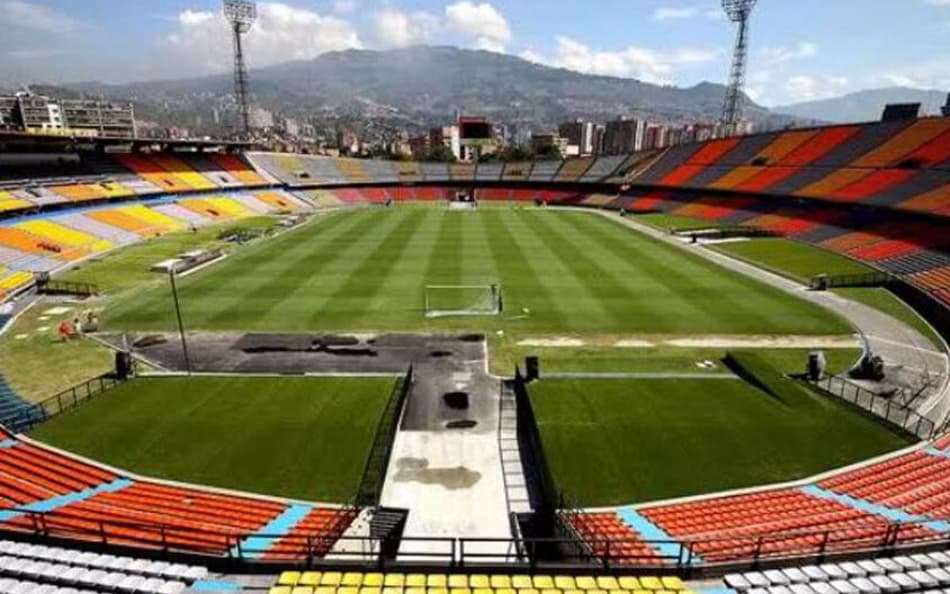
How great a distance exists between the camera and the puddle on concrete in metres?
18.8

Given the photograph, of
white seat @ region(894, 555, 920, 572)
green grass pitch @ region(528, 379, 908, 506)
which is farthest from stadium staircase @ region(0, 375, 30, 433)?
white seat @ region(894, 555, 920, 572)

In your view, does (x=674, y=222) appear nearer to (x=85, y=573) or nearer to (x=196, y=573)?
(x=196, y=573)

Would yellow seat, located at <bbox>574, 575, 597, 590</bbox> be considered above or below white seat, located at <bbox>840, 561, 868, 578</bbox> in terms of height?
below

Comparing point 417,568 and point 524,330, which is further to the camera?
point 524,330

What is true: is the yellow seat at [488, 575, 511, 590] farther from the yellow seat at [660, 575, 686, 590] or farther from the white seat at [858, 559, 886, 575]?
the white seat at [858, 559, 886, 575]

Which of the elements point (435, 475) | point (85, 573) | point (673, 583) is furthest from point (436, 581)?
point (435, 475)

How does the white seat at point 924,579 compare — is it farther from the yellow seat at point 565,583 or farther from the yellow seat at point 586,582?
the yellow seat at point 565,583

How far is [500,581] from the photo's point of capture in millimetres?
10258

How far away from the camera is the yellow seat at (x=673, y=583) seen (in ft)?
33.4

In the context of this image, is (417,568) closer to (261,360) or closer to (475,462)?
(475,462)

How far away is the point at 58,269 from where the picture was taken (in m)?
49.2

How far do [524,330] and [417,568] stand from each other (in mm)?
23676

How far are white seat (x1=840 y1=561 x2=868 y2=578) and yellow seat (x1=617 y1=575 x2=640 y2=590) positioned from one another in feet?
13.5

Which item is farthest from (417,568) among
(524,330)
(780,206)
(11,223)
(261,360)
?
(780,206)
